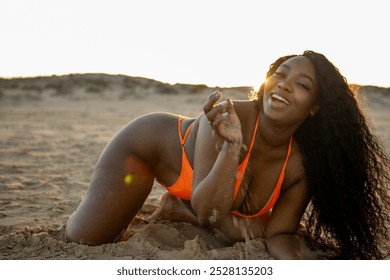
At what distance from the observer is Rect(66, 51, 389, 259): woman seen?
3.01 metres

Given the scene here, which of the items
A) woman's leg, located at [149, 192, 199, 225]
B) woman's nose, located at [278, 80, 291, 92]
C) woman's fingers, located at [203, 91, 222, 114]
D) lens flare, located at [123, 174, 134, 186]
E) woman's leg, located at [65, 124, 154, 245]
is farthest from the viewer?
woman's leg, located at [149, 192, 199, 225]

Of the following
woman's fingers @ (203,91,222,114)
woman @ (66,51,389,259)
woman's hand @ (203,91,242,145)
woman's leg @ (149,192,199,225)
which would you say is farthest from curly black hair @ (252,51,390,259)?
woman's leg @ (149,192,199,225)

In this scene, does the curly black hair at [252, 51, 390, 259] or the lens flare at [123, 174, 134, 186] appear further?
the lens flare at [123, 174, 134, 186]

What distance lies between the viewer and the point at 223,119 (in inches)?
106

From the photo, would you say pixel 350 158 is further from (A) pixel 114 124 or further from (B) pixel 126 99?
(B) pixel 126 99

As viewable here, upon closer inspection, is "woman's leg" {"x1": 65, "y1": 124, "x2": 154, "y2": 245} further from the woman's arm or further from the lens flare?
the woman's arm

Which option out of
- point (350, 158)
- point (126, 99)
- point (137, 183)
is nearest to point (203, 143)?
point (137, 183)

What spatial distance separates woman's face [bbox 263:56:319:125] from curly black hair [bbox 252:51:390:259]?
0.57 ft

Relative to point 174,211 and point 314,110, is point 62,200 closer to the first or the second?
point 174,211

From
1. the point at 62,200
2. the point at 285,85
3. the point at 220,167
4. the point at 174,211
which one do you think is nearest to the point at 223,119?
the point at 220,167

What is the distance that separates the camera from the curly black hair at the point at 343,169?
322cm
